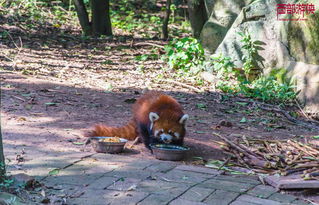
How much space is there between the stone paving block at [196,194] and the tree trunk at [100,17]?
11948 millimetres

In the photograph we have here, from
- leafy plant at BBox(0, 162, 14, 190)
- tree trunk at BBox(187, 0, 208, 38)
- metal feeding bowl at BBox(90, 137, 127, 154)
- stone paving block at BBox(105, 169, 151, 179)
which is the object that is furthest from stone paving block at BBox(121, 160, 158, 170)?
tree trunk at BBox(187, 0, 208, 38)

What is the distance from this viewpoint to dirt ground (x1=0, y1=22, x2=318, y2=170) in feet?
19.1

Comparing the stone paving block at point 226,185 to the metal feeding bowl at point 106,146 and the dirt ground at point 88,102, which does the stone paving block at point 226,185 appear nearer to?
the dirt ground at point 88,102

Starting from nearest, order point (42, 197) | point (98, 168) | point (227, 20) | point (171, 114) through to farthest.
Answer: point (42, 197), point (98, 168), point (171, 114), point (227, 20)

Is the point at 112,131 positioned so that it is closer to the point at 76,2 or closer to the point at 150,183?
the point at 150,183

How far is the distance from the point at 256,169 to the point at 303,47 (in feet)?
18.5

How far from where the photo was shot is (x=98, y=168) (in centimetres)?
465

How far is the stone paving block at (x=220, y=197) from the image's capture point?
3.87m

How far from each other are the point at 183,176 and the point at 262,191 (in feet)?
2.63

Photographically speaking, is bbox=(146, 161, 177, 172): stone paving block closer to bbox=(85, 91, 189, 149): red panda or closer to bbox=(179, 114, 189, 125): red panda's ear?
bbox=(85, 91, 189, 149): red panda

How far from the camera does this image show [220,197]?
156 inches

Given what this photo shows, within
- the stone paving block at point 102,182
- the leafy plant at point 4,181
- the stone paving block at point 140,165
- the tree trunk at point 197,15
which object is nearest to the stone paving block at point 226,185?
the stone paving block at point 140,165

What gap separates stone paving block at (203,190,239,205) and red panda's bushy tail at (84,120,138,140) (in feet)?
7.23

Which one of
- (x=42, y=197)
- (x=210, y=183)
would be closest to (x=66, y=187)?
(x=42, y=197)
